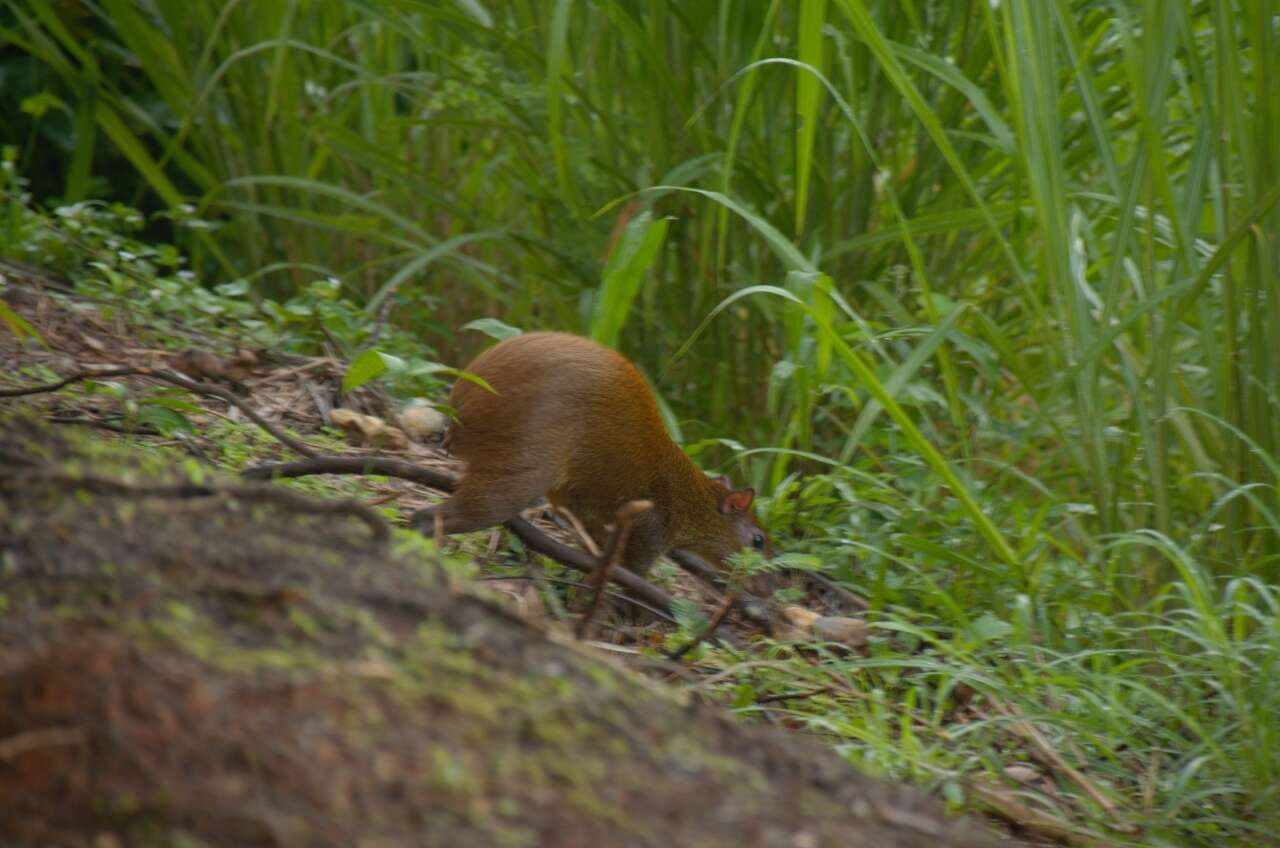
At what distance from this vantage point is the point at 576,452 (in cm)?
324

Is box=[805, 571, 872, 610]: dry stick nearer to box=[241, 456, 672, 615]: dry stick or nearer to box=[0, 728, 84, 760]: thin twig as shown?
box=[241, 456, 672, 615]: dry stick

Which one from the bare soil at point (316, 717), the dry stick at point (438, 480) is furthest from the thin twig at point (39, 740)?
the dry stick at point (438, 480)

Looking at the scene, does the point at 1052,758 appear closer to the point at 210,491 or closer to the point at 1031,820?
the point at 1031,820

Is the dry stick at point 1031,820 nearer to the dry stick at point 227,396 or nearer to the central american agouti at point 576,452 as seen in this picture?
the central american agouti at point 576,452

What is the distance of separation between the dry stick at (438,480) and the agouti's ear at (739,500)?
54cm

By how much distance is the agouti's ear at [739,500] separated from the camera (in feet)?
11.4

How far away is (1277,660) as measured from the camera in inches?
94.0

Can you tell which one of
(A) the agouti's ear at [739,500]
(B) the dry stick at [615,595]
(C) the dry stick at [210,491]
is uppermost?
(C) the dry stick at [210,491]

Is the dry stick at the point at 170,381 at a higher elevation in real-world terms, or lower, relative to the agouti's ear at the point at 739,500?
higher

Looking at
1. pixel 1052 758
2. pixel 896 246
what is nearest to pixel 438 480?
pixel 1052 758

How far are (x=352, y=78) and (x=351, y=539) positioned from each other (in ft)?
13.2

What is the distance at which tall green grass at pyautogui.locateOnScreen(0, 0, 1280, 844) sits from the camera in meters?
2.79

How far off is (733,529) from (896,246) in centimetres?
109

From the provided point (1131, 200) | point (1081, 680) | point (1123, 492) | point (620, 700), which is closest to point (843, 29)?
point (1131, 200)
